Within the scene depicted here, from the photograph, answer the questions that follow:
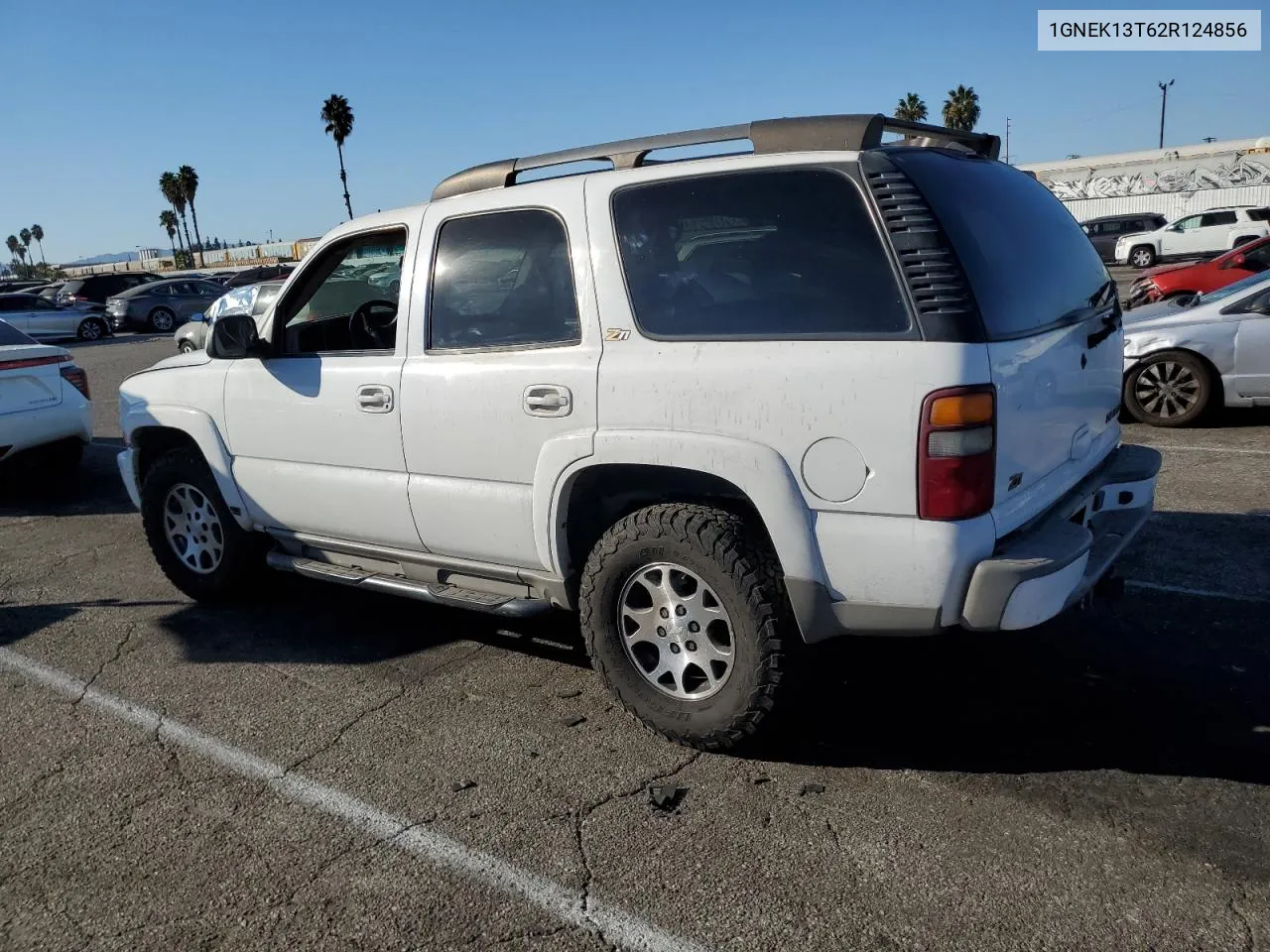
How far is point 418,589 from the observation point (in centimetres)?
425

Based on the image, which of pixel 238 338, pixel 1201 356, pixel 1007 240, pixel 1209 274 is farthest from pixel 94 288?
pixel 1007 240

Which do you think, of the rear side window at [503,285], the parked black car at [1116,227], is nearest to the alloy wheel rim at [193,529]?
the rear side window at [503,285]

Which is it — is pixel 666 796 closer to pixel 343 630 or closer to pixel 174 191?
pixel 343 630

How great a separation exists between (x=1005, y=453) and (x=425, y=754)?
225cm

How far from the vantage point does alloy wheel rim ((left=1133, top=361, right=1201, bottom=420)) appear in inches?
320

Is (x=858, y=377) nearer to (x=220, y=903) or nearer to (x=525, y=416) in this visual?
(x=525, y=416)

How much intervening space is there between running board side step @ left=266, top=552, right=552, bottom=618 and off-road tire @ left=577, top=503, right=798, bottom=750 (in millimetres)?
344

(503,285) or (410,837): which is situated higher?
(503,285)

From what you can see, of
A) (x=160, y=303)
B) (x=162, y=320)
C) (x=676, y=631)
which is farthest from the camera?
(x=162, y=320)

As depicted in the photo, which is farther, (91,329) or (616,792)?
(91,329)

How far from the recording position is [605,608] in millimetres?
3652

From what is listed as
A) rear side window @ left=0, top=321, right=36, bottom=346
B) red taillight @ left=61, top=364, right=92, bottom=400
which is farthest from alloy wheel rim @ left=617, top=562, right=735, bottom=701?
rear side window @ left=0, top=321, right=36, bottom=346

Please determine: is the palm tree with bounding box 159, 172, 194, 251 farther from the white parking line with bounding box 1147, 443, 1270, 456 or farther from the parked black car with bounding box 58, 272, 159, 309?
the white parking line with bounding box 1147, 443, 1270, 456

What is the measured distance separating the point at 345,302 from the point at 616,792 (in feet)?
9.50
